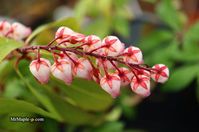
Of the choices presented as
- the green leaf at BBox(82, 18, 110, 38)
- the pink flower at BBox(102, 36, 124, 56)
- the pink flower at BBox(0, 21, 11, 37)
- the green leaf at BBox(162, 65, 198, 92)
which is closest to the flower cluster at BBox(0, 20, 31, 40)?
the pink flower at BBox(0, 21, 11, 37)

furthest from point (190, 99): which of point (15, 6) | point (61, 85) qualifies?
point (15, 6)

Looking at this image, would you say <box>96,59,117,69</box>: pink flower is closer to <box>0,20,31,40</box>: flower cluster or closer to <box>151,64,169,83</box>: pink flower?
<box>151,64,169,83</box>: pink flower

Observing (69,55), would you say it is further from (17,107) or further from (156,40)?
(156,40)

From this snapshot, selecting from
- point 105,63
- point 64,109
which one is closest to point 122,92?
point 64,109

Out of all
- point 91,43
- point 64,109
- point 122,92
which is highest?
point 91,43

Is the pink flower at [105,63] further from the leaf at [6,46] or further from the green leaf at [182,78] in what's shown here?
the green leaf at [182,78]

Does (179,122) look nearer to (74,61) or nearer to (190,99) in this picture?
(190,99)

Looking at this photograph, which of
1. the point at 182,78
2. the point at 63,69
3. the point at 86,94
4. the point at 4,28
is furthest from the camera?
the point at 182,78
